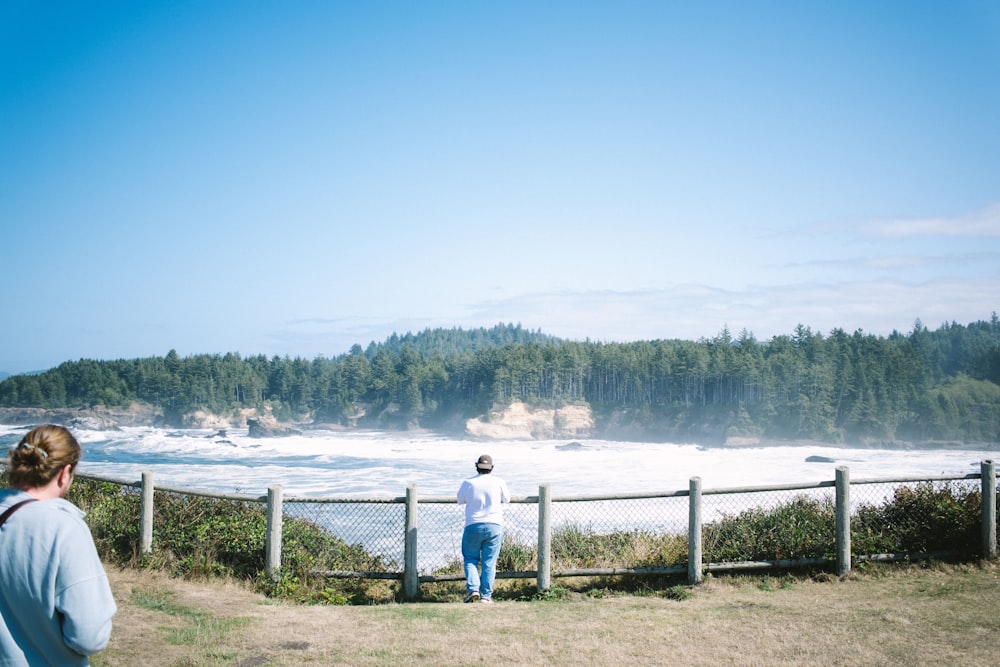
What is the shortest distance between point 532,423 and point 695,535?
333ft

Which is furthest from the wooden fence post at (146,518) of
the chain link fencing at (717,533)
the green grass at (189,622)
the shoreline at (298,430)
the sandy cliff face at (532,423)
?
the sandy cliff face at (532,423)

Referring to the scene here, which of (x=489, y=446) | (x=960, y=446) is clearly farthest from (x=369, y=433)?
(x=960, y=446)

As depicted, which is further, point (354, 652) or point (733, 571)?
point (733, 571)

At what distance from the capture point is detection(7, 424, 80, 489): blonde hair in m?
2.80

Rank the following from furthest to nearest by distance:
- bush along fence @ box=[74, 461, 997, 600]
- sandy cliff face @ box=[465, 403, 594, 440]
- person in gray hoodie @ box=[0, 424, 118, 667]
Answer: sandy cliff face @ box=[465, 403, 594, 440] → bush along fence @ box=[74, 461, 997, 600] → person in gray hoodie @ box=[0, 424, 118, 667]

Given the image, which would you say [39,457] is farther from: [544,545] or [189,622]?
[544,545]

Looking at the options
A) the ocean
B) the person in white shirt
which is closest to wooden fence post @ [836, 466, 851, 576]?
the person in white shirt

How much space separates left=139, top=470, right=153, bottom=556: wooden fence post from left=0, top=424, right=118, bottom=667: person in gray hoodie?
784 cm

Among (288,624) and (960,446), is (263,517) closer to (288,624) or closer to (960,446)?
(288,624)

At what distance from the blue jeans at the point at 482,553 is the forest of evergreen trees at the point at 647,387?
9775cm

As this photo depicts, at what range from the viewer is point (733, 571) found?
995 centimetres

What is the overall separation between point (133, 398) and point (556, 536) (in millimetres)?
138449

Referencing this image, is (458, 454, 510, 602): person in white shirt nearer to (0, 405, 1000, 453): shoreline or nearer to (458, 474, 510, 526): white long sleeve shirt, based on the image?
(458, 474, 510, 526): white long sleeve shirt

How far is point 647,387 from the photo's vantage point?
388 feet
